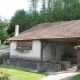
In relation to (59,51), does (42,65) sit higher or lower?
lower

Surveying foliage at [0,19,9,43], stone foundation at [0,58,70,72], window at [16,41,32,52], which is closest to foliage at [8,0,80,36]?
Answer: foliage at [0,19,9,43]

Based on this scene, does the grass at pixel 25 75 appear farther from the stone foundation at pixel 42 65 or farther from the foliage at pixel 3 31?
the foliage at pixel 3 31

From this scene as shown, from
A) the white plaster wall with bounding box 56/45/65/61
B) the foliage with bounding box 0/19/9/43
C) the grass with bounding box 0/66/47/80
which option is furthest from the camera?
the foliage with bounding box 0/19/9/43

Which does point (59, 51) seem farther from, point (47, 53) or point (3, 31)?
point (3, 31)

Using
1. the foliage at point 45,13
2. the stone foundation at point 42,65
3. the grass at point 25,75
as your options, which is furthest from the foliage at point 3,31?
the grass at point 25,75

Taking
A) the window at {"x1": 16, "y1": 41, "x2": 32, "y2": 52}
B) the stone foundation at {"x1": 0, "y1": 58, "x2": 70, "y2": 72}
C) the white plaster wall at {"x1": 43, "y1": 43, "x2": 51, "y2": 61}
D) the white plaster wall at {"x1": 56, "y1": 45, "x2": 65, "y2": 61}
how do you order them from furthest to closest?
the white plaster wall at {"x1": 56, "y1": 45, "x2": 65, "y2": 61}, the window at {"x1": 16, "y1": 41, "x2": 32, "y2": 52}, the white plaster wall at {"x1": 43, "y1": 43, "x2": 51, "y2": 61}, the stone foundation at {"x1": 0, "y1": 58, "x2": 70, "y2": 72}

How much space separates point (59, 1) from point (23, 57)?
31.2 m

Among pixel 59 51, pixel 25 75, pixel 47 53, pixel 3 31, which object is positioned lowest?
pixel 25 75

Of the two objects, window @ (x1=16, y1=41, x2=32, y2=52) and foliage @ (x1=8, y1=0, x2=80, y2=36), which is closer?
window @ (x1=16, y1=41, x2=32, y2=52)

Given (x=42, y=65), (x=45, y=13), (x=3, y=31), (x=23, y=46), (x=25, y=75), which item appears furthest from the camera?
(x=45, y=13)

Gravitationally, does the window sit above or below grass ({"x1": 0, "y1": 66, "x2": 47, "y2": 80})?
above

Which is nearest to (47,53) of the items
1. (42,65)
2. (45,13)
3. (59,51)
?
(59,51)

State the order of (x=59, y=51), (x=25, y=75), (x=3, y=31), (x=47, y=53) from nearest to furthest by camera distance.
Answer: (x=25, y=75), (x=47, y=53), (x=59, y=51), (x=3, y=31)

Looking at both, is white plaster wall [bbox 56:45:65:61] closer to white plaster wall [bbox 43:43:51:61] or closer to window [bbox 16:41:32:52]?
white plaster wall [bbox 43:43:51:61]
